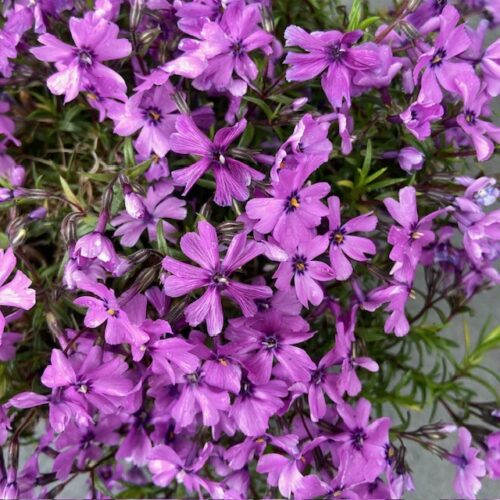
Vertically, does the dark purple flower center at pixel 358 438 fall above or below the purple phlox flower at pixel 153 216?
below

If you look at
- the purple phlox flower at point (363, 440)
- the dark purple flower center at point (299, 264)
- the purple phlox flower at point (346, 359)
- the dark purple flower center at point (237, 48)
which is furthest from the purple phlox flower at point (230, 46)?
the purple phlox flower at point (363, 440)

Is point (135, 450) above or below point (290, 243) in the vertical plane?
below

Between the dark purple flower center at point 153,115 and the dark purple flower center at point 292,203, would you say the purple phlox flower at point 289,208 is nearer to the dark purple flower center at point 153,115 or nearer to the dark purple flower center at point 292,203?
the dark purple flower center at point 292,203

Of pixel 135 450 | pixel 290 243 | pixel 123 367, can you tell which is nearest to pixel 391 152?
pixel 290 243

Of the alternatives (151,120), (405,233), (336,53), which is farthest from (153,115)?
(405,233)

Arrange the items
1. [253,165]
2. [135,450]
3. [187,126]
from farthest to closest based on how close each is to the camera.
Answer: [135,450], [253,165], [187,126]

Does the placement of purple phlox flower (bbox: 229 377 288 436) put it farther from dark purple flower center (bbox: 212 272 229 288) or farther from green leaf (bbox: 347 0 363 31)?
green leaf (bbox: 347 0 363 31)

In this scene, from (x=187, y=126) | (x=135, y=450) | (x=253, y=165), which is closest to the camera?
(x=187, y=126)

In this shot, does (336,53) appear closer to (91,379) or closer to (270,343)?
(270,343)

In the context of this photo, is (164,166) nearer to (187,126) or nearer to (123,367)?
(187,126)
